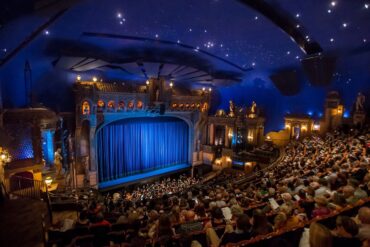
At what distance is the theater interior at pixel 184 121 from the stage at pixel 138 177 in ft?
0.46

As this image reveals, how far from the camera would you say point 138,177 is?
65.2 ft

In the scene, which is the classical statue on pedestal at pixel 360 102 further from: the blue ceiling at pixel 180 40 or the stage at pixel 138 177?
the stage at pixel 138 177

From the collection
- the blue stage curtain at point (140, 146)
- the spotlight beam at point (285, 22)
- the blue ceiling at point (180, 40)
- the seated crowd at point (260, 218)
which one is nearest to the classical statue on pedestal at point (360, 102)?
the blue ceiling at point (180, 40)

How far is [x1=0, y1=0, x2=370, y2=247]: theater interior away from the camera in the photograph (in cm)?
501

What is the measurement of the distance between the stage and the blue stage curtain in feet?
1.91

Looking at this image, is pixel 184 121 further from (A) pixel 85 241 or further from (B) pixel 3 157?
(A) pixel 85 241

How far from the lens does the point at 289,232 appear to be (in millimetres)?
3500

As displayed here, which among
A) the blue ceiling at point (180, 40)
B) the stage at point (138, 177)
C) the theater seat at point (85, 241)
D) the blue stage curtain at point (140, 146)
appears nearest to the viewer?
the theater seat at point (85, 241)

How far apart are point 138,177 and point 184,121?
7623 mm

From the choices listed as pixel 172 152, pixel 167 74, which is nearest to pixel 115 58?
pixel 167 74

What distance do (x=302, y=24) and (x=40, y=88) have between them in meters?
16.7

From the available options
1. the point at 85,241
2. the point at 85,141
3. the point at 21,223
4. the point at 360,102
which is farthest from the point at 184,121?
the point at 85,241

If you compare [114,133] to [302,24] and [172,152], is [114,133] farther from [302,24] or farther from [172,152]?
[302,24]

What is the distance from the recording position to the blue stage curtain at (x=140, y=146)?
18938mm
